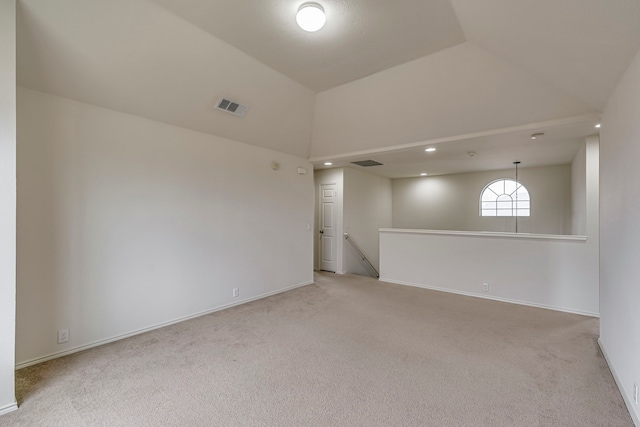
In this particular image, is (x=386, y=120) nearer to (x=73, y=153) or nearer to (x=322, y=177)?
(x=322, y=177)

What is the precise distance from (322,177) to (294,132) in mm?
2149

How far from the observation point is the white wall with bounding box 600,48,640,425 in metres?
1.81

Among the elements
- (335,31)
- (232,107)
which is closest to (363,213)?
(232,107)

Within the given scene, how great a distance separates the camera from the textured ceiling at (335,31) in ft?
7.41

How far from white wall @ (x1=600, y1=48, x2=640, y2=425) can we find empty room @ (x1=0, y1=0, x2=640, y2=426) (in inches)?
1.2

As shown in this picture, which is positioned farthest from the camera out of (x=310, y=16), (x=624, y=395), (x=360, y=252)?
(x=360, y=252)

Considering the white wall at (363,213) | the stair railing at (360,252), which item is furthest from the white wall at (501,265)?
the white wall at (363,213)

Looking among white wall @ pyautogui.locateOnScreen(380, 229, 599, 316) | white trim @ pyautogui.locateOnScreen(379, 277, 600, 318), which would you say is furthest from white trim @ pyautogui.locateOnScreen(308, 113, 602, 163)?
white trim @ pyautogui.locateOnScreen(379, 277, 600, 318)

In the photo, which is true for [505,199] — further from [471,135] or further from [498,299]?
[471,135]

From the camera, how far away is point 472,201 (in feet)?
23.2

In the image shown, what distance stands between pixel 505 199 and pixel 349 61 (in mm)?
5667

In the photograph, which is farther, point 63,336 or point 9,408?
point 63,336

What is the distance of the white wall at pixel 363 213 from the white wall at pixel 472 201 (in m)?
0.65

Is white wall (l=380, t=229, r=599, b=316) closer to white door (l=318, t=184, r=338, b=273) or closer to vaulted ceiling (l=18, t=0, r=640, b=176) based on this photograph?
white door (l=318, t=184, r=338, b=273)
